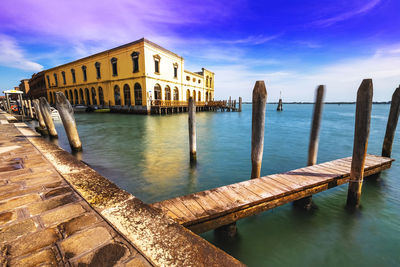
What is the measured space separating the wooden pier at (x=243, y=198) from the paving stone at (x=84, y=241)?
2.94 feet

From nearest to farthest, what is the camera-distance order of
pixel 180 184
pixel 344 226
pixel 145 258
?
pixel 145 258, pixel 344 226, pixel 180 184

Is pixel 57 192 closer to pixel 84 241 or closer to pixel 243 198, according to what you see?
pixel 84 241

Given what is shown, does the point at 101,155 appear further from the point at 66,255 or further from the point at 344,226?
the point at 344,226

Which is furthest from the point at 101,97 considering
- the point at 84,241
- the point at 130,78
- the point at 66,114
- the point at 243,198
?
the point at 84,241

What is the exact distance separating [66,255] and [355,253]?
3920mm

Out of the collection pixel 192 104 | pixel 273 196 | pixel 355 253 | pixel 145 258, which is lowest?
pixel 355 253

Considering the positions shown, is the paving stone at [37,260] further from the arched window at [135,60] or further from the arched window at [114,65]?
the arched window at [114,65]

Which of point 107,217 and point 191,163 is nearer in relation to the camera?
point 107,217

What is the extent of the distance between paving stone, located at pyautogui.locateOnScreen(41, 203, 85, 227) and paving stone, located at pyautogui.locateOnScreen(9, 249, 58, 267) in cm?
38

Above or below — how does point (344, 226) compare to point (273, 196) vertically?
below

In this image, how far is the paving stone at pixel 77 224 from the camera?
1598 mm

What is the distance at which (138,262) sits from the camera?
1.28 metres

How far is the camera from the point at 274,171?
6.18 m

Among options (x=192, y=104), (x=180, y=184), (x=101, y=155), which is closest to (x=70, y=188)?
(x=180, y=184)
